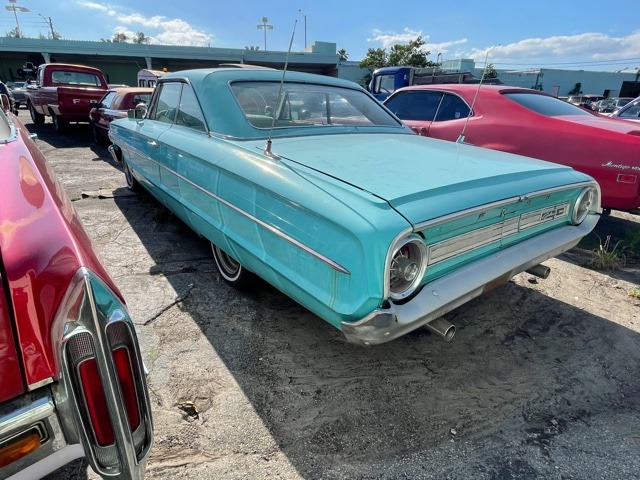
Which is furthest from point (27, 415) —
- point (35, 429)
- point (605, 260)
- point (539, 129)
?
point (539, 129)

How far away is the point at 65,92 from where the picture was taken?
948 centimetres

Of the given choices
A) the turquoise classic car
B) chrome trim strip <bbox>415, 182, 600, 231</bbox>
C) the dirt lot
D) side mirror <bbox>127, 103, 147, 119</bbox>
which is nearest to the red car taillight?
the dirt lot

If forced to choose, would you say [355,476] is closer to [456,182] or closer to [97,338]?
[97,338]

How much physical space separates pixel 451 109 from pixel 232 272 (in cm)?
351

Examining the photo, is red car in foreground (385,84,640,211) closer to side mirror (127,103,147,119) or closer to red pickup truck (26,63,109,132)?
side mirror (127,103,147,119)

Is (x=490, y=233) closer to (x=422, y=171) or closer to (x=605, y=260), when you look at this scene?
(x=422, y=171)

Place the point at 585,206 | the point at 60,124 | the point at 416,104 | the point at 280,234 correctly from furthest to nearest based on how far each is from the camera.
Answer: the point at 60,124, the point at 416,104, the point at 585,206, the point at 280,234

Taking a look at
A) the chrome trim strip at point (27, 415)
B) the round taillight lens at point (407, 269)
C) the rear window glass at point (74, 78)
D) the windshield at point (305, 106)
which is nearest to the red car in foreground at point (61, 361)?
the chrome trim strip at point (27, 415)

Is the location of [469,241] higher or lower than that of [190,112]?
lower

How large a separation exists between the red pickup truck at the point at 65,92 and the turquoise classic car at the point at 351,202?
7.83 m

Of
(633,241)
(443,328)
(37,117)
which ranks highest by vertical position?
(443,328)

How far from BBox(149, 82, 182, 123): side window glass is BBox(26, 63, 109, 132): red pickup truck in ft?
23.1

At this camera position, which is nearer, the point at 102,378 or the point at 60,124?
the point at 102,378

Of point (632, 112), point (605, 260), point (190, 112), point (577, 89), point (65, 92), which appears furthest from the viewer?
point (577, 89)
